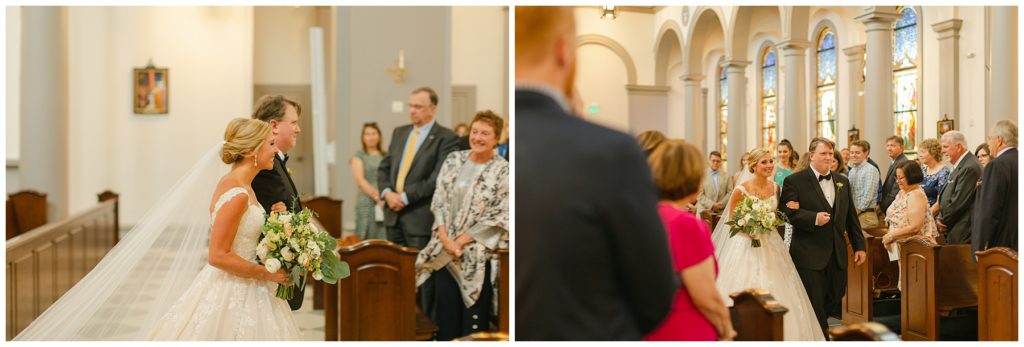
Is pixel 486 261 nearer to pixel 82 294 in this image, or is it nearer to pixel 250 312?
pixel 250 312

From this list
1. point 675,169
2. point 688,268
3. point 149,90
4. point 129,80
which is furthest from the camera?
point 129,80

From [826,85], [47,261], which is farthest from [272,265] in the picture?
[47,261]

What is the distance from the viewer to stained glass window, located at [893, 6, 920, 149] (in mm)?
3600

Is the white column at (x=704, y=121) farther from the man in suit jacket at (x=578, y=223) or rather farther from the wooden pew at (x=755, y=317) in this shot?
the man in suit jacket at (x=578, y=223)

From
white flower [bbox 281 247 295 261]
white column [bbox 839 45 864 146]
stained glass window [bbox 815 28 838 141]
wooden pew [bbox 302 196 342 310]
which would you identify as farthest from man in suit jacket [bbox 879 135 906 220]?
wooden pew [bbox 302 196 342 310]

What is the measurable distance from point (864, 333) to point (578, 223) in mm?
1084

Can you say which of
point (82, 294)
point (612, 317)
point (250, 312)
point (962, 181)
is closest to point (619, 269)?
point (612, 317)

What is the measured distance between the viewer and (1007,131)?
11.9 feet

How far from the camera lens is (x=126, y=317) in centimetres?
366

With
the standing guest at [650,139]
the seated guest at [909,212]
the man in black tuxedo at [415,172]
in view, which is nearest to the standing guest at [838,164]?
the seated guest at [909,212]

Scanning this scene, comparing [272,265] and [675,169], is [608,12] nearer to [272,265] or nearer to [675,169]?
[675,169]

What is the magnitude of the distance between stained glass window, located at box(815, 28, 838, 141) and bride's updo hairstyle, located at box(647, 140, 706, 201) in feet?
2.36

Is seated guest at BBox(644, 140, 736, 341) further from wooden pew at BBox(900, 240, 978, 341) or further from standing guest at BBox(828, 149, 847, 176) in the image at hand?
wooden pew at BBox(900, 240, 978, 341)

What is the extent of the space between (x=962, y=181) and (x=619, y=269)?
6.27 feet
